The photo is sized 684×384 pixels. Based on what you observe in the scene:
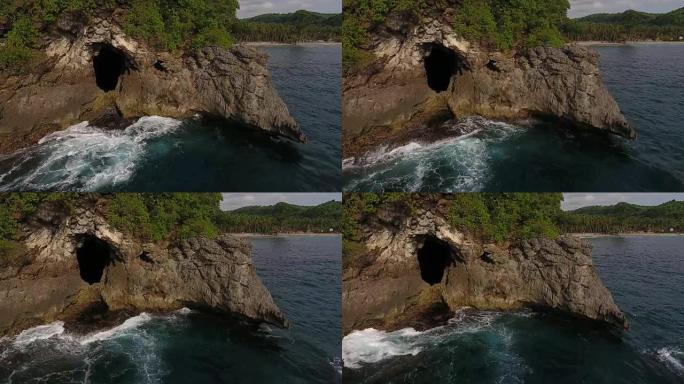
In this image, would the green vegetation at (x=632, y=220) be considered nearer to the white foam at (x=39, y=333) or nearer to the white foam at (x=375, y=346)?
the white foam at (x=375, y=346)

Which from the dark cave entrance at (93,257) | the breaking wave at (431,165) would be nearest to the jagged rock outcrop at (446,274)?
the breaking wave at (431,165)

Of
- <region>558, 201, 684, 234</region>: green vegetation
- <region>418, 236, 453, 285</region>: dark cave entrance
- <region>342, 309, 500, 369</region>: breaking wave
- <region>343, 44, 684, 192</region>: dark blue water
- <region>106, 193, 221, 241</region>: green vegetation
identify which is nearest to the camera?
<region>342, 309, 500, 369</region>: breaking wave

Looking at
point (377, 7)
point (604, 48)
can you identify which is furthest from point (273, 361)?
point (604, 48)

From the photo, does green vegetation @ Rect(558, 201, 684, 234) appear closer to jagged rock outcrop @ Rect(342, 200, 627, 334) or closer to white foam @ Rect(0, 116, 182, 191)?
jagged rock outcrop @ Rect(342, 200, 627, 334)

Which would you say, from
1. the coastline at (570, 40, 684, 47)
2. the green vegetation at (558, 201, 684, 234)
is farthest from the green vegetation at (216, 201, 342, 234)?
the coastline at (570, 40, 684, 47)

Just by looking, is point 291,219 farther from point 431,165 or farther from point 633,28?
point 633,28

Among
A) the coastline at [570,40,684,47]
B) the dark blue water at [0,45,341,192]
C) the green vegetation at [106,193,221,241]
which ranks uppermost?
the coastline at [570,40,684,47]

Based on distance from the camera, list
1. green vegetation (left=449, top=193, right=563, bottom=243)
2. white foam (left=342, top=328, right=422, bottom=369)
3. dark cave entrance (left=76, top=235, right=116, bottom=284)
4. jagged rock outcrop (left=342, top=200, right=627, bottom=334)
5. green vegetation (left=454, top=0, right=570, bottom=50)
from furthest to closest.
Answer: green vegetation (left=454, top=0, right=570, bottom=50), dark cave entrance (left=76, top=235, right=116, bottom=284), green vegetation (left=449, top=193, right=563, bottom=243), jagged rock outcrop (left=342, top=200, right=627, bottom=334), white foam (left=342, top=328, right=422, bottom=369)

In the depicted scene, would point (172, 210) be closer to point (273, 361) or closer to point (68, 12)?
point (273, 361)
